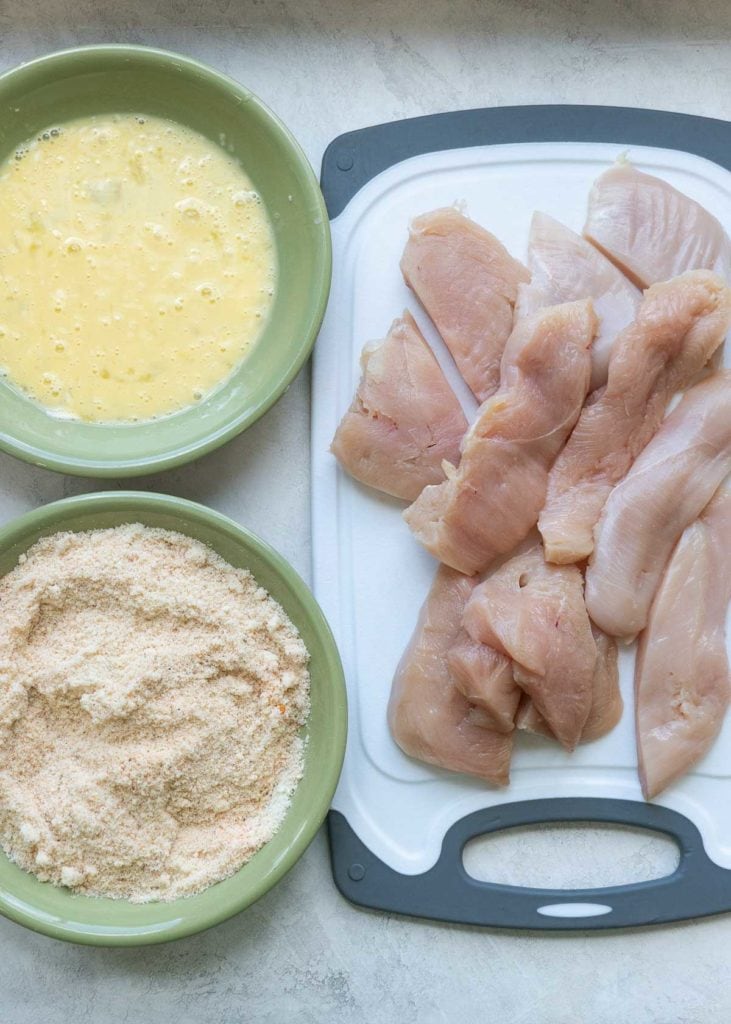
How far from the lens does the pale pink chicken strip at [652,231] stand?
172 cm

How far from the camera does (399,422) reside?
1688mm

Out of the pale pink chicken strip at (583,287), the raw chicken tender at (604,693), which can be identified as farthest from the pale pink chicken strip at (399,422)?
the raw chicken tender at (604,693)

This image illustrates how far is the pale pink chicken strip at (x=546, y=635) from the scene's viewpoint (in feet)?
5.27

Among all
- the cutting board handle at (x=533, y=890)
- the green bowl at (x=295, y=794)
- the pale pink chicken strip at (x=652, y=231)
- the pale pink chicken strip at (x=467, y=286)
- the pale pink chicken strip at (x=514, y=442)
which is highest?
the pale pink chicken strip at (x=652, y=231)

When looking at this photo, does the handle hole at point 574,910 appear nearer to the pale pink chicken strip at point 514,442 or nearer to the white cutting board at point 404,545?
the white cutting board at point 404,545

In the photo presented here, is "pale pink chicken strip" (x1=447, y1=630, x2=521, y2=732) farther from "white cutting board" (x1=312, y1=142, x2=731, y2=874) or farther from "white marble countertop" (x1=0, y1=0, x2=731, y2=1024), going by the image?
"white marble countertop" (x1=0, y1=0, x2=731, y2=1024)

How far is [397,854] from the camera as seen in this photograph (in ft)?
5.62

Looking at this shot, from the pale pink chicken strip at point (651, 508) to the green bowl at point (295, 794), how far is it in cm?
48

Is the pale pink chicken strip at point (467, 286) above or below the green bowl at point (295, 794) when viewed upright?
above

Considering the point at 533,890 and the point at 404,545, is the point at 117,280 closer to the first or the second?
the point at 404,545

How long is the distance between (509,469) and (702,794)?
2.21ft

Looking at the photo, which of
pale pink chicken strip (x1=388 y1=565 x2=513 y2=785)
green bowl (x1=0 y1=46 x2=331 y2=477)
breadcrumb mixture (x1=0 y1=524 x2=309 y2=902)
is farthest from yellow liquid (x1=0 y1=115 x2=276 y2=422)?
pale pink chicken strip (x1=388 y1=565 x2=513 y2=785)

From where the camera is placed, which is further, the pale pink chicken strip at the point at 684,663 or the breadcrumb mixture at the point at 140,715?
the pale pink chicken strip at the point at 684,663

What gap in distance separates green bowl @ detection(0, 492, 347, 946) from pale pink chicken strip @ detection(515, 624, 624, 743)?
0.32 m
